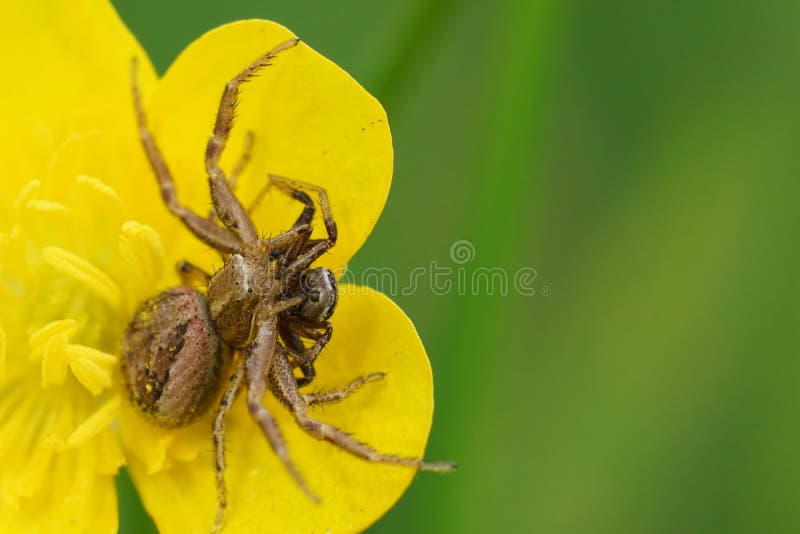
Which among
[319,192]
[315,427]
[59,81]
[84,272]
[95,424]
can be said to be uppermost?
[319,192]

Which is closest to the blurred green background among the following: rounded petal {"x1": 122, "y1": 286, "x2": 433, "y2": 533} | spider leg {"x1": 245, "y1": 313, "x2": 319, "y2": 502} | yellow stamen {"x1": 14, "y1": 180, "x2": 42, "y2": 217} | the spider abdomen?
rounded petal {"x1": 122, "y1": 286, "x2": 433, "y2": 533}

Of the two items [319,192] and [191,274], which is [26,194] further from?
[319,192]

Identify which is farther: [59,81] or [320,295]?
[59,81]

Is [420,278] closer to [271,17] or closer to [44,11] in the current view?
[271,17]

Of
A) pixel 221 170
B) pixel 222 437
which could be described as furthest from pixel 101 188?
pixel 222 437

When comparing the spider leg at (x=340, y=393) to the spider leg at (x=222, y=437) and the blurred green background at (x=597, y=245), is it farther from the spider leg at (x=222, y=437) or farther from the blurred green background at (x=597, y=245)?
the blurred green background at (x=597, y=245)

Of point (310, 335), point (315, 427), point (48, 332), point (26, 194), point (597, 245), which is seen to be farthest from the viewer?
point (597, 245)

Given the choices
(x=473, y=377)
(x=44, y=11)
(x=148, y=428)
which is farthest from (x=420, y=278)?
(x=44, y=11)
